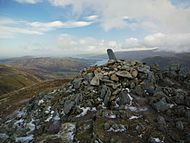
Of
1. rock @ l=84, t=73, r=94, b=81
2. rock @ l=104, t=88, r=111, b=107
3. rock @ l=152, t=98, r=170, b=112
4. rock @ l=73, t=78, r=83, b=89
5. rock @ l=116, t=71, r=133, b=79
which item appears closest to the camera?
rock @ l=152, t=98, r=170, b=112

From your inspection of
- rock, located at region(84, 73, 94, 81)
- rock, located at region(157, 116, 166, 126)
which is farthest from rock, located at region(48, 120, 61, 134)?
rock, located at region(157, 116, 166, 126)

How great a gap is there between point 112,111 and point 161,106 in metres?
6.11

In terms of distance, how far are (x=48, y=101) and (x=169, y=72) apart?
2055cm

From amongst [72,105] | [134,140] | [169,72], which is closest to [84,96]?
[72,105]

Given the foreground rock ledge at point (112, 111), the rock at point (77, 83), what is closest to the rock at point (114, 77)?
the foreground rock ledge at point (112, 111)

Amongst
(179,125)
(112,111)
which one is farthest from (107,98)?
(179,125)

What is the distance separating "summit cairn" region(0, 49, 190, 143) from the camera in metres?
26.2

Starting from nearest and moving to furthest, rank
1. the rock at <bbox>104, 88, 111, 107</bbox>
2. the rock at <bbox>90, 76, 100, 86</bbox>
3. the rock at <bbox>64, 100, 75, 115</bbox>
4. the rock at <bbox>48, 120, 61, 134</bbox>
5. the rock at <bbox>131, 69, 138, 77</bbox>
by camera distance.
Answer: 1. the rock at <bbox>48, 120, 61, 134</bbox>
2. the rock at <bbox>104, 88, 111, 107</bbox>
3. the rock at <bbox>64, 100, 75, 115</bbox>
4. the rock at <bbox>90, 76, 100, 86</bbox>
5. the rock at <bbox>131, 69, 138, 77</bbox>

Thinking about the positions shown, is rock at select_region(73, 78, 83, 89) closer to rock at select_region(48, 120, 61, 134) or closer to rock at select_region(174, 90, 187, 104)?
rock at select_region(48, 120, 61, 134)

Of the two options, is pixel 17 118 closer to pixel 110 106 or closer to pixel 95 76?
pixel 95 76

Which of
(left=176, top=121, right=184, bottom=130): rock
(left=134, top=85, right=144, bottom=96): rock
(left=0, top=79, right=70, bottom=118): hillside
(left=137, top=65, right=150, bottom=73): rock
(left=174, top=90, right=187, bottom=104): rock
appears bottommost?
(left=0, top=79, right=70, bottom=118): hillside

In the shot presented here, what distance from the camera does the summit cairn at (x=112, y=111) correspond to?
26.2 meters

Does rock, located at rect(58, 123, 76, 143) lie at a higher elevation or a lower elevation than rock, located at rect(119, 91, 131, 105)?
lower

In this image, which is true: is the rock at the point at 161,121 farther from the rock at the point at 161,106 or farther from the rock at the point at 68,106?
the rock at the point at 68,106
